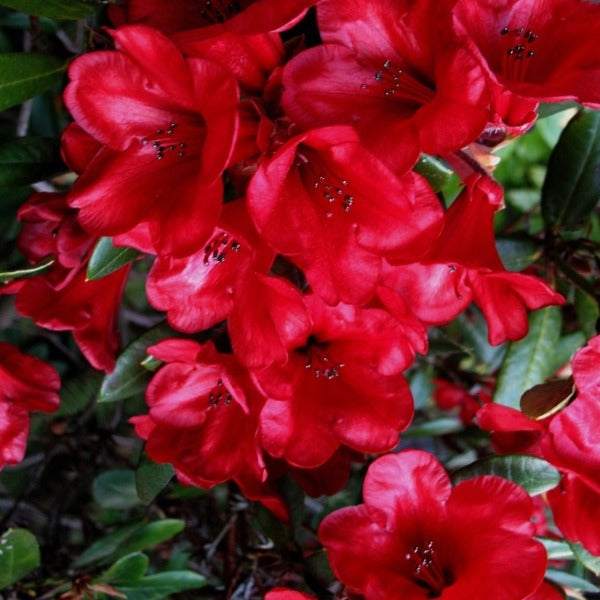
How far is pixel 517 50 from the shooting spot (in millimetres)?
809

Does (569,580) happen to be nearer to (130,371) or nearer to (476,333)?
(476,333)

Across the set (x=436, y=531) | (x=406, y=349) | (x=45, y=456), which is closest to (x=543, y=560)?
(x=436, y=531)

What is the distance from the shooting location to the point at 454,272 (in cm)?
97

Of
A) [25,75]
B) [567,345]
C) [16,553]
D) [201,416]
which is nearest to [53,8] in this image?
[25,75]

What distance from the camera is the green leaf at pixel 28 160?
3.62ft

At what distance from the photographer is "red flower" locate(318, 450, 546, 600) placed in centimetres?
86

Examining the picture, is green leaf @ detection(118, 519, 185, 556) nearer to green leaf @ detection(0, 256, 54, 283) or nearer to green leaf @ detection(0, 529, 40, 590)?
green leaf @ detection(0, 529, 40, 590)

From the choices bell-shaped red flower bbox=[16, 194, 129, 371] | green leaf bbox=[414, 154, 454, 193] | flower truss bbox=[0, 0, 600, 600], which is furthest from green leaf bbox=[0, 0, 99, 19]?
green leaf bbox=[414, 154, 454, 193]

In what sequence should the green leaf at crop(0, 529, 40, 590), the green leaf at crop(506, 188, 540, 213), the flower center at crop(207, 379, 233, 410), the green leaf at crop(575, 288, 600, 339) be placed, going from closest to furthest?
the flower center at crop(207, 379, 233, 410), the green leaf at crop(0, 529, 40, 590), the green leaf at crop(575, 288, 600, 339), the green leaf at crop(506, 188, 540, 213)

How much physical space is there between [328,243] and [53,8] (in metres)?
0.46

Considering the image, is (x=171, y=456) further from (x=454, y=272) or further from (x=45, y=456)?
(x=45, y=456)

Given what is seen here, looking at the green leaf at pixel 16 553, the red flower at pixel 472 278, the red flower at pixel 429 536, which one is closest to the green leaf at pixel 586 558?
the red flower at pixel 429 536

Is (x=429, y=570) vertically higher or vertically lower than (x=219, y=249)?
lower

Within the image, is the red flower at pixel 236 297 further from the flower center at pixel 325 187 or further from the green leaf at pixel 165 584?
the green leaf at pixel 165 584
